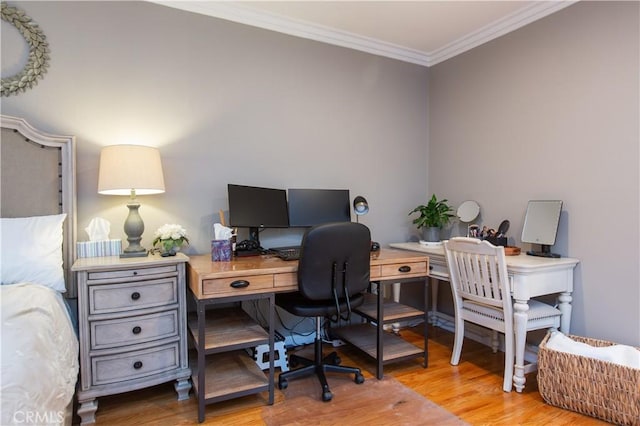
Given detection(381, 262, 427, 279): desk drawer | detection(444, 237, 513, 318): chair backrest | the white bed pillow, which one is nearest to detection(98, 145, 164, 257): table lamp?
the white bed pillow

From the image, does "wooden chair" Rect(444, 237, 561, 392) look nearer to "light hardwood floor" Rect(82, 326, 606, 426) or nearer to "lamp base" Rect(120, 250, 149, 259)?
"light hardwood floor" Rect(82, 326, 606, 426)

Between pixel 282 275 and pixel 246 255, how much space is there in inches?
17.6

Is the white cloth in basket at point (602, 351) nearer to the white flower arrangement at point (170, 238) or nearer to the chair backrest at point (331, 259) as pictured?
the chair backrest at point (331, 259)

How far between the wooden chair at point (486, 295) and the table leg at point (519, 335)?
3 cm

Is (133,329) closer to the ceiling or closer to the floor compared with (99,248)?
closer to the floor

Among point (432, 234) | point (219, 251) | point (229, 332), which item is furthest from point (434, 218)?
point (229, 332)

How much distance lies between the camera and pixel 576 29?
8.34ft

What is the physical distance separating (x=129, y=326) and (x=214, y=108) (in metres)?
1.55

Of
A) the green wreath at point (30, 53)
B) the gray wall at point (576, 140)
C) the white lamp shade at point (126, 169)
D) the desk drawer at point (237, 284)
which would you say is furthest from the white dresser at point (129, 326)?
the gray wall at point (576, 140)

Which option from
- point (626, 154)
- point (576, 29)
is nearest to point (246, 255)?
point (626, 154)

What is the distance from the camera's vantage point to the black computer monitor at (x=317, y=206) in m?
2.88

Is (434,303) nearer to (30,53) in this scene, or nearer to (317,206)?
(317,206)

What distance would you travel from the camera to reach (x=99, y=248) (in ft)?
7.56

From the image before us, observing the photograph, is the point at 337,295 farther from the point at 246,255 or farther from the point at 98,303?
the point at 98,303
